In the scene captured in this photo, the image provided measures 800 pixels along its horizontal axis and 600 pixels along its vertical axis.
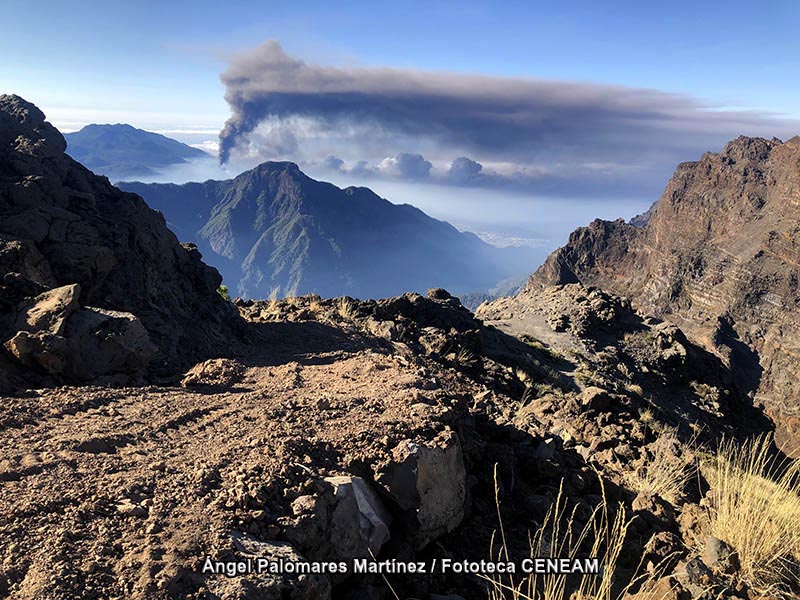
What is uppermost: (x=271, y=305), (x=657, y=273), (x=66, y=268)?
(x=66, y=268)

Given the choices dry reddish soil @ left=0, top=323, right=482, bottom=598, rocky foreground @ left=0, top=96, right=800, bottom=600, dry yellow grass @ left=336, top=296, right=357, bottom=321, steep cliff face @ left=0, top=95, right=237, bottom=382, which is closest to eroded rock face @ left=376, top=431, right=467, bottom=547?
rocky foreground @ left=0, top=96, right=800, bottom=600

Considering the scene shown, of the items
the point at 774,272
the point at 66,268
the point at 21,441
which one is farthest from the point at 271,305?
the point at 774,272

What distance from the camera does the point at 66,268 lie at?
9008 mm

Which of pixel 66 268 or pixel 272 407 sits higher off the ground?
pixel 66 268

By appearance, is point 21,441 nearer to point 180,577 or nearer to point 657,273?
point 180,577

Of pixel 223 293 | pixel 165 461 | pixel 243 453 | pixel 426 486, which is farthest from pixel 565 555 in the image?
pixel 223 293

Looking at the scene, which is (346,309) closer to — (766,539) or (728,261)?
(766,539)

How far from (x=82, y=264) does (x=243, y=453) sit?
6.18 metres

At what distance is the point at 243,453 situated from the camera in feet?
15.5

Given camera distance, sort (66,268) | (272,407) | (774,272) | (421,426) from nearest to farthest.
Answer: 1. (421,426)
2. (272,407)
3. (66,268)
4. (774,272)

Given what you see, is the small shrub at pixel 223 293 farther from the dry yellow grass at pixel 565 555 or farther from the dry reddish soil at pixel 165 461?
the dry yellow grass at pixel 565 555

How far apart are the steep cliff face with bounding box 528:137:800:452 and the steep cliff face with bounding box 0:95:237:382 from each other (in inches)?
1980

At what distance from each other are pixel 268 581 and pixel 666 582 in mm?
2857

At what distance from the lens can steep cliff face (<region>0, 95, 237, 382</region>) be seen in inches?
294
